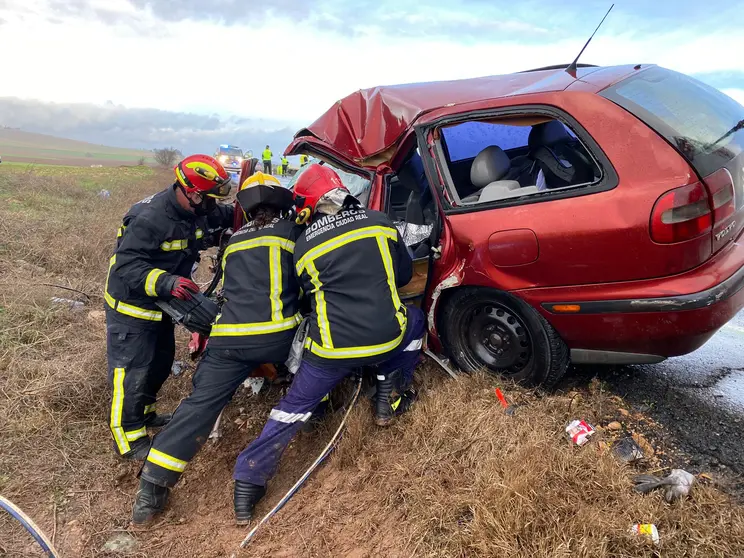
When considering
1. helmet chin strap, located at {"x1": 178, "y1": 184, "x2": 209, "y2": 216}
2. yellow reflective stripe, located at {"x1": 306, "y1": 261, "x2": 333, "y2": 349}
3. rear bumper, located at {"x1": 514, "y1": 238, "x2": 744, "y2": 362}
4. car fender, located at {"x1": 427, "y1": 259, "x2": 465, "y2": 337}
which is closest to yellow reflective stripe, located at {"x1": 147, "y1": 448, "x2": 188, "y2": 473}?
yellow reflective stripe, located at {"x1": 306, "y1": 261, "x2": 333, "y2": 349}

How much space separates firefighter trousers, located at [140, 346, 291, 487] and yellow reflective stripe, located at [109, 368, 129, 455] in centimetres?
55

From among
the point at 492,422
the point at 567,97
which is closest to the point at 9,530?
the point at 492,422

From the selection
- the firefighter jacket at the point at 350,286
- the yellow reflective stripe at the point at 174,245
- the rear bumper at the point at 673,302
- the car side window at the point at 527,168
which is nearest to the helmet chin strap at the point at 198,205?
the yellow reflective stripe at the point at 174,245

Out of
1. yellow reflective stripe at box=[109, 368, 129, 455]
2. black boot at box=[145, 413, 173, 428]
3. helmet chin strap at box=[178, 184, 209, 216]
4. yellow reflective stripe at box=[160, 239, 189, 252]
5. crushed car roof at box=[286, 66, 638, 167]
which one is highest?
crushed car roof at box=[286, 66, 638, 167]

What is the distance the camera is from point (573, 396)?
260cm

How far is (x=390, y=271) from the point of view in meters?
2.59

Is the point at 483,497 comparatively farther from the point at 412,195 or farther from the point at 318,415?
the point at 412,195

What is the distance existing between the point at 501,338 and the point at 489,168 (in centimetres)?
111

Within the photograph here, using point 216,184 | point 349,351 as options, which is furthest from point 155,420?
point 349,351

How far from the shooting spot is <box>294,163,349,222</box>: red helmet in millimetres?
2674

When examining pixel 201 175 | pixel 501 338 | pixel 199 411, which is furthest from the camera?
pixel 201 175

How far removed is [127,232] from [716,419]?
11.2 feet

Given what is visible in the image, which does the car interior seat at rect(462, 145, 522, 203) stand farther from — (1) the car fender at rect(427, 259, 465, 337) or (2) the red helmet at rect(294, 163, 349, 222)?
(2) the red helmet at rect(294, 163, 349, 222)

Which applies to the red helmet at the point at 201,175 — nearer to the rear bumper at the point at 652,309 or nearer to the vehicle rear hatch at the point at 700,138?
the rear bumper at the point at 652,309
